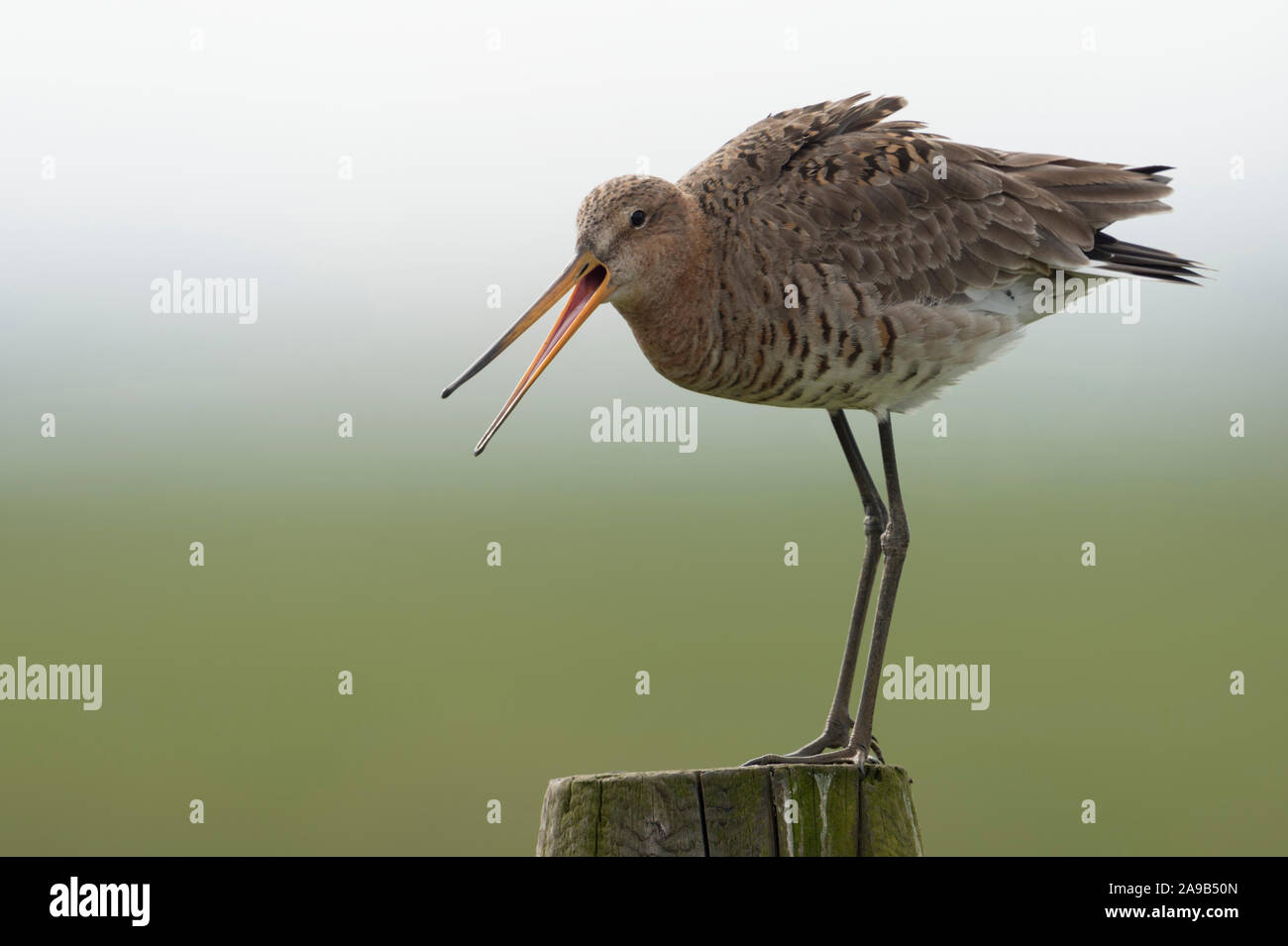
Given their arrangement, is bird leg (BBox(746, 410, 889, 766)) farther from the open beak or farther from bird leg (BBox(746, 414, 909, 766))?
the open beak

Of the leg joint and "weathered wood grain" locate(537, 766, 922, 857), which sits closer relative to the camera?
"weathered wood grain" locate(537, 766, 922, 857)

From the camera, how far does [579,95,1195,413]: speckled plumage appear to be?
23.0ft

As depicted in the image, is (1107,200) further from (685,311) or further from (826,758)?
(826,758)

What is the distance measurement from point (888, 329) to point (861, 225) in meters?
0.66

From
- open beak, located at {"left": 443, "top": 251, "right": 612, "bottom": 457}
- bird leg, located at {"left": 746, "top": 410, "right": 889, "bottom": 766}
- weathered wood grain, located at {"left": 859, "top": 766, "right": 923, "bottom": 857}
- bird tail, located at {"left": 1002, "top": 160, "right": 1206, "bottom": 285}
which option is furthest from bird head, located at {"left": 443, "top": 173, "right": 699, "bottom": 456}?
weathered wood grain, located at {"left": 859, "top": 766, "right": 923, "bottom": 857}

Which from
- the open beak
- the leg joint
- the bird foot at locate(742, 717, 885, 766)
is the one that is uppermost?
the open beak

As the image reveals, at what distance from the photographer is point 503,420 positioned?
21.3ft

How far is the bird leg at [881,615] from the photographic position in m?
6.87

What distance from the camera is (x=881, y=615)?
7.34 meters

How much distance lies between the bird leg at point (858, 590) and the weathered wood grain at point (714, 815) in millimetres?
1654

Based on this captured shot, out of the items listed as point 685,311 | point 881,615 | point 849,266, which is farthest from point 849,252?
point 881,615

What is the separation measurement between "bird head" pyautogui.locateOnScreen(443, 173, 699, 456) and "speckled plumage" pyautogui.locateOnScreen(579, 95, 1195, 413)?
1cm

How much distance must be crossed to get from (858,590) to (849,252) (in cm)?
200
